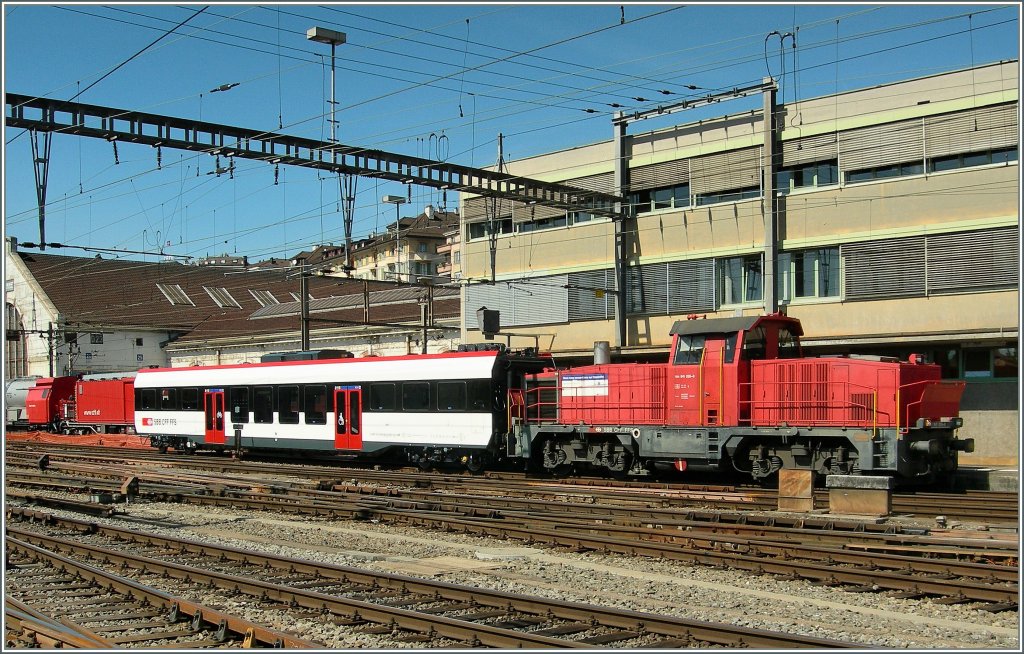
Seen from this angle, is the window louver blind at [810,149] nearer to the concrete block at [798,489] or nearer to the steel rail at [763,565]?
the concrete block at [798,489]

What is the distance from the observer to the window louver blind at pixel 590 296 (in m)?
33.1

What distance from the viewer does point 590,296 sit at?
33.8 m

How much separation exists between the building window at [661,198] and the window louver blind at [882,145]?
223 inches

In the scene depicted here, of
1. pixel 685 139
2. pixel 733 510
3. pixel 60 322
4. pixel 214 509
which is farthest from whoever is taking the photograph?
pixel 60 322

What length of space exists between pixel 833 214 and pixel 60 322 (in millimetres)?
55642

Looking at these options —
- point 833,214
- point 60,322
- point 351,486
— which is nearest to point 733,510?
point 351,486

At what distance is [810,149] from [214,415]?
2190 cm

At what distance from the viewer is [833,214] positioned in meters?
27.3

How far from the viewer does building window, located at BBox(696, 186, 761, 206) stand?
29109mm

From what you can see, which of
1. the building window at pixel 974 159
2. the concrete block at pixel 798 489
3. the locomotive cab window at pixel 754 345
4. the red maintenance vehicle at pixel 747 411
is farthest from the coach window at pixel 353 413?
the building window at pixel 974 159

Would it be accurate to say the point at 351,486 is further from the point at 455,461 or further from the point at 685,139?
the point at 685,139

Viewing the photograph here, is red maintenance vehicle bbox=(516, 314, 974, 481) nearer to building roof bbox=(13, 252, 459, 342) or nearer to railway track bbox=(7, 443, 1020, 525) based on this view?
railway track bbox=(7, 443, 1020, 525)

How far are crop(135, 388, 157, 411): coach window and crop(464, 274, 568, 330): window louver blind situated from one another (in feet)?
43.0

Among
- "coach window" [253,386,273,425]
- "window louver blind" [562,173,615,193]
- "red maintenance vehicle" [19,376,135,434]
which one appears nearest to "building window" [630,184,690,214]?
"window louver blind" [562,173,615,193]
